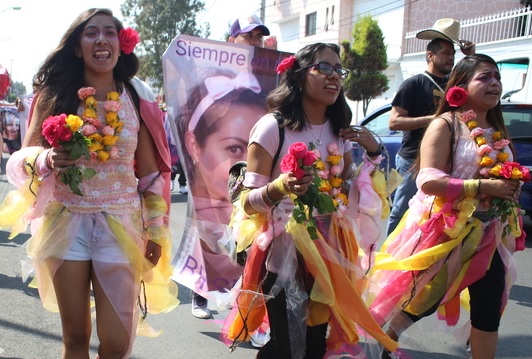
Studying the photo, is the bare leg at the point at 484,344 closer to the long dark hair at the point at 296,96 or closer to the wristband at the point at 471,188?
the wristband at the point at 471,188

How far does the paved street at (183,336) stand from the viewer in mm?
3870

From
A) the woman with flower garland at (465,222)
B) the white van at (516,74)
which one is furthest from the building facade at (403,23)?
the woman with flower garland at (465,222)

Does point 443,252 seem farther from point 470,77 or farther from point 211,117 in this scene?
point 211,117

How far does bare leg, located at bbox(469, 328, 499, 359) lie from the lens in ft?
10.3

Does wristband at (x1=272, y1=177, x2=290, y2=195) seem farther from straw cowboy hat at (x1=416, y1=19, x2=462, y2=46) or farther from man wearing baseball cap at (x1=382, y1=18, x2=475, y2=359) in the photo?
straw cowboy hat at (x1=416, y1=19, x2=462, y2=46)

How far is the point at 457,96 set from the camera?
3258 millimetres

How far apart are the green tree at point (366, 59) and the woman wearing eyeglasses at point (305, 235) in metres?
20.7

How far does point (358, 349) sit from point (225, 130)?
177cm

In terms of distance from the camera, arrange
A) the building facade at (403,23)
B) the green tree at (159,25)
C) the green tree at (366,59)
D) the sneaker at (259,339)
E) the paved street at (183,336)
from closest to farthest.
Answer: the paved street at (183,336) → the sneaker at (259,339) → the building facade at (403,23) → the green tree at (366,59) → the green tree at (159,25)

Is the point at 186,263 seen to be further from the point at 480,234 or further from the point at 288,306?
the point at 480,234

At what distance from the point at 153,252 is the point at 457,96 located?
182cm

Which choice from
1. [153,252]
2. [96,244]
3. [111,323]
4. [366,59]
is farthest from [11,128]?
[366,59]

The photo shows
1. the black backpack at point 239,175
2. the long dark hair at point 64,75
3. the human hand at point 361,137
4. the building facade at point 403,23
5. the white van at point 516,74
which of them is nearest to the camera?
the long dark hair at point 64,75

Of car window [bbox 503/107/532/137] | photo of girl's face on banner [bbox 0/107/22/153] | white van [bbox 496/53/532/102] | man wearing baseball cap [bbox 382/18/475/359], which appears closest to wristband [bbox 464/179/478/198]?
man wearing baseball cap [bbox 382/18/475/359]
